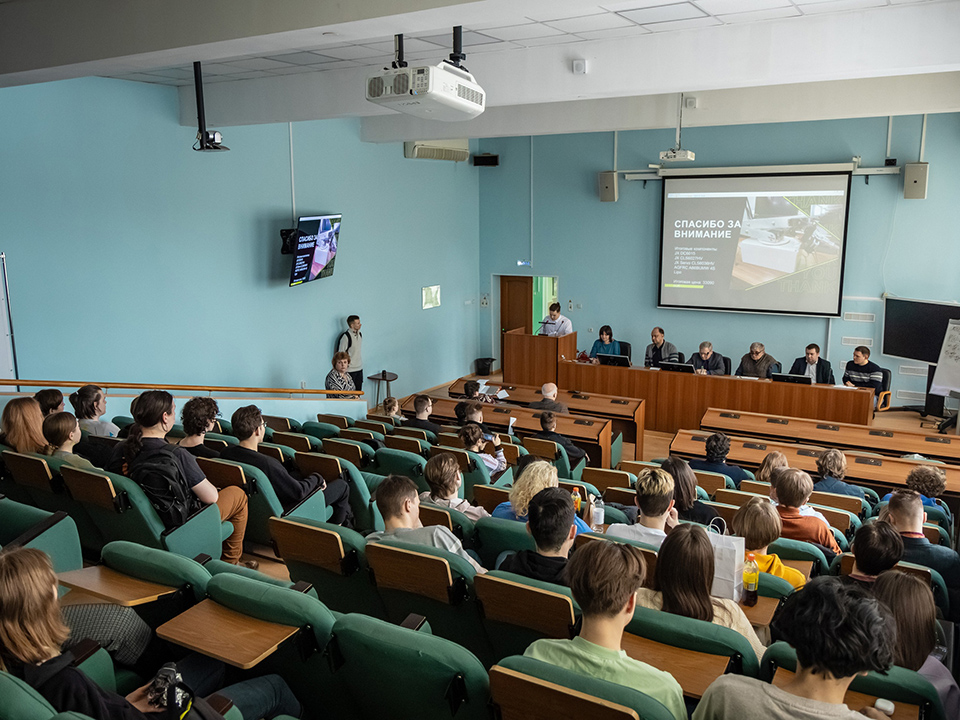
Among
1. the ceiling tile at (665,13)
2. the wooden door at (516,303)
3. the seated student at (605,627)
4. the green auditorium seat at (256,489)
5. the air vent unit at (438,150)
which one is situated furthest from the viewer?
the wooden door at (516,303)

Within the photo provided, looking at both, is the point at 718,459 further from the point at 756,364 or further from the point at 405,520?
the point at 756,364

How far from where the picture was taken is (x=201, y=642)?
2.34 metres

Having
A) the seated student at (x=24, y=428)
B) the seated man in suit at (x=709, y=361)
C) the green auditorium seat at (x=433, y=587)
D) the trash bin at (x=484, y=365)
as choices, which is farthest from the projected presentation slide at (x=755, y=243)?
the green auditorium seat at (x=433, y=587)

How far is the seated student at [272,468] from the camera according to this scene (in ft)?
14.8

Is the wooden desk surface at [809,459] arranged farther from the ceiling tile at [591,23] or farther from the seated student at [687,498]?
the ceiling tile at [591,23]

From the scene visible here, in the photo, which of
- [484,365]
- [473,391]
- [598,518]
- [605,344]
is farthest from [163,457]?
[484,365]

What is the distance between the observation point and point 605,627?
7.15ft

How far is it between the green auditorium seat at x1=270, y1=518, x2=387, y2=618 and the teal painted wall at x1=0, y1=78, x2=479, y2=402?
4.74 metres

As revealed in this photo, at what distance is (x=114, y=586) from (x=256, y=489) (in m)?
1.68

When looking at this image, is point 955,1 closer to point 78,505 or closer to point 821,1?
point 821,1

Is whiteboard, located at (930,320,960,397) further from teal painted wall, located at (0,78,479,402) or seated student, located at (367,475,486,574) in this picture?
seated student, located at (367,475,486,574)

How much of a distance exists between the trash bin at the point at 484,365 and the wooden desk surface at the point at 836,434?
5801mm

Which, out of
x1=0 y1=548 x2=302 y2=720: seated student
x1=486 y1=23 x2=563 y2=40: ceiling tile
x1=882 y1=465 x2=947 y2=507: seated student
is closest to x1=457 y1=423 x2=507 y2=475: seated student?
x1=882 y1=465 x2=947 y2=507: seated student

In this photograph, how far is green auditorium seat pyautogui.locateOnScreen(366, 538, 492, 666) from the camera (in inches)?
112
